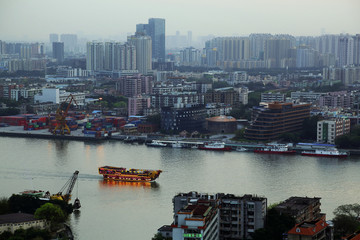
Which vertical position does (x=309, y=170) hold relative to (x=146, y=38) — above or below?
below

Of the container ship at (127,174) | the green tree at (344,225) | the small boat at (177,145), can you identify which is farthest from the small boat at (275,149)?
the green tree at (344,225)

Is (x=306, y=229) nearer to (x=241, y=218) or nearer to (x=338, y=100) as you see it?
(x=241, y=218)

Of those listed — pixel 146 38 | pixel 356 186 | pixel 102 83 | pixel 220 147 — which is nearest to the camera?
pixel 356 186

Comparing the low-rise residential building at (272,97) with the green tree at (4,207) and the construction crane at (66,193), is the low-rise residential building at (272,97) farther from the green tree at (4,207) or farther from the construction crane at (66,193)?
the green tree at (4,207)

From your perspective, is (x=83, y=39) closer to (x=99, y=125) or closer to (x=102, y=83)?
(x=102, y=83)

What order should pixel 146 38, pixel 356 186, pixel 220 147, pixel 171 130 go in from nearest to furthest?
pixel 356 186
pixel 220 147
pixel 171 130
pixel 146 38

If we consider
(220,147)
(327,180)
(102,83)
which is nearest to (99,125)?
(220,147)
